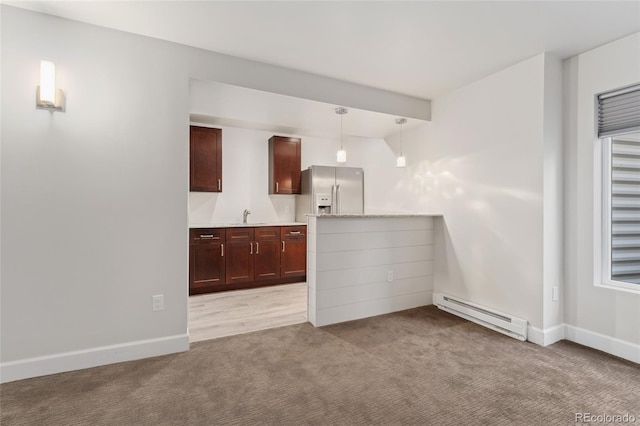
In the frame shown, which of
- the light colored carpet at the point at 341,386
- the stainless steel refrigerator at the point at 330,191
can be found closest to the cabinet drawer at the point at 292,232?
the stainless steel refrigerator at the point at 330,191

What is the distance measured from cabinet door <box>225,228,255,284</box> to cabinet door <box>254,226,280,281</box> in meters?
0.08

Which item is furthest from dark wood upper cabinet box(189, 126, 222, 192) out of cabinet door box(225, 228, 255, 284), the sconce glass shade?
the sconce glass shade

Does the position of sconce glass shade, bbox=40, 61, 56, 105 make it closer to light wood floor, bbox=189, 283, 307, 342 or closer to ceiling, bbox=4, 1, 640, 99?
ceiling, bbox=4, 1, 640, 99

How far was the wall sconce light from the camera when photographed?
82.4 inches

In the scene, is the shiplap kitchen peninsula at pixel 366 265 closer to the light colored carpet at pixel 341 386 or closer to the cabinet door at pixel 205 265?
the light colored carpet at pixel 341 386

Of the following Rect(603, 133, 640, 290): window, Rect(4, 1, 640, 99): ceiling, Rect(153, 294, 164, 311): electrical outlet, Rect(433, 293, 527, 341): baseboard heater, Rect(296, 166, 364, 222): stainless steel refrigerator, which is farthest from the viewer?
Rect(296, 166, 364, 222): stainless steel refrigerator

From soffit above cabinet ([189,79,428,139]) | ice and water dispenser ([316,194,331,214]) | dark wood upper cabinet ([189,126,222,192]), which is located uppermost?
soffit above cabinet ([189,79,428,139])

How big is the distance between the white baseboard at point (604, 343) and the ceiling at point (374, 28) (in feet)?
8.14

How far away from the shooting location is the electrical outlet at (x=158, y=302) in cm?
251

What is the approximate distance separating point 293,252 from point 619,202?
12.8 feet

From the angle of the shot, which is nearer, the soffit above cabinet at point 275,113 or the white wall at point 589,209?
the white wall at point 589,209

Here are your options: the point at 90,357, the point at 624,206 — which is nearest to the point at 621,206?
the point at 624,206

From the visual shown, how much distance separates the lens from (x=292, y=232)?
491 cm

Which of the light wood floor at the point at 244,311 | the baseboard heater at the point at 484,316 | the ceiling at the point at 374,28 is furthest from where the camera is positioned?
the light wood floor at the point at 244,311
